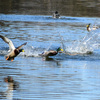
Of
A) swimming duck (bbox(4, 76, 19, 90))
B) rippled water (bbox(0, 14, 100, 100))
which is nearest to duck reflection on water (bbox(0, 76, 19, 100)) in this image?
swimming duck (bbox(4, 76, 19, 90))

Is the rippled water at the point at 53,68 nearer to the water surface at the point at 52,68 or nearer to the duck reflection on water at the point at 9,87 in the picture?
the water surface at the point at 52,68

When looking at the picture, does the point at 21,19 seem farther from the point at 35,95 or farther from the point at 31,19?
the point at 35,95

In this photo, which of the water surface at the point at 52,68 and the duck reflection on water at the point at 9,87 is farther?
the water surface at the point at 52,68

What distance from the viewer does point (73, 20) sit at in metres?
36.9

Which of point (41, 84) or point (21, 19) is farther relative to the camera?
point (21, 19)

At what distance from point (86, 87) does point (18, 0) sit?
53496mm

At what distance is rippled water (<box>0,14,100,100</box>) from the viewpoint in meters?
12.5

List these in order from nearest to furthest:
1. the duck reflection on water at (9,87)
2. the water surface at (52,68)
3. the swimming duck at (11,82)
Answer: the duck reflection on water at (9,87) → the water surface at (52,68) → the swimming duck at (11,82)

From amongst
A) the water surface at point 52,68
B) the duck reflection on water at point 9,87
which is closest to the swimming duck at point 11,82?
the duck reflection on water at point 9,87

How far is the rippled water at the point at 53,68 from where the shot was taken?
1247 cm

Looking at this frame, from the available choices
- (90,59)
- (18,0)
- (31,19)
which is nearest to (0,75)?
(90,59)

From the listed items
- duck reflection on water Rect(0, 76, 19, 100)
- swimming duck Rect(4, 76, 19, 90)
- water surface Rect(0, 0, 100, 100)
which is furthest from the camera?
swimming duck Rect(4, 76, 19, 90)

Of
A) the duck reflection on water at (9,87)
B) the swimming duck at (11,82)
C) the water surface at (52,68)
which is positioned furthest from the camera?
the swimming duck at (11,82)

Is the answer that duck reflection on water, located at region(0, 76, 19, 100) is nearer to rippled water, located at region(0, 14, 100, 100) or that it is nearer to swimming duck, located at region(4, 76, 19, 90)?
swimming duck, located at region(4, 76, 19, 90)
